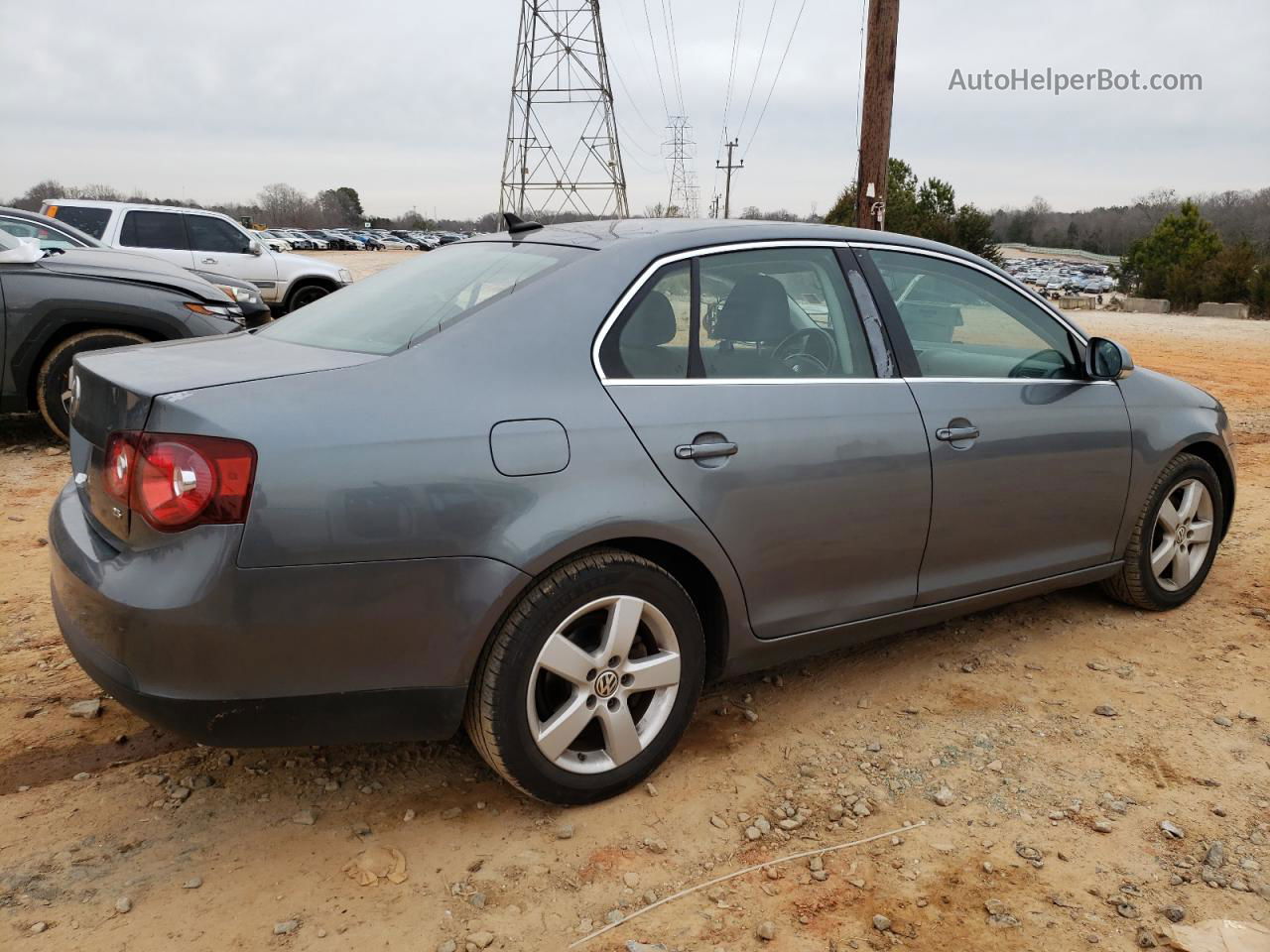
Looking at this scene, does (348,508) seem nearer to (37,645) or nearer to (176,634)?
(176,634)

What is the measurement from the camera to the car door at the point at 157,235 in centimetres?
1189

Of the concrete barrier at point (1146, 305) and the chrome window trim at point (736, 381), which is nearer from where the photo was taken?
the chrome window trim at point (736, 381)

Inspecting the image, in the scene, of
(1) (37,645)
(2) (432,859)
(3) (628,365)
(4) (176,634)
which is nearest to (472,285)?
(3) (628,365)

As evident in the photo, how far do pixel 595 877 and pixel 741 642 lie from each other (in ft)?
2.67

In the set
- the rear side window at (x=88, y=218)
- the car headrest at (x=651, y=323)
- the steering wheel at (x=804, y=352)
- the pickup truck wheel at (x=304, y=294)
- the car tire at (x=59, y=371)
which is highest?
the rear side window at (x=88, y=218)

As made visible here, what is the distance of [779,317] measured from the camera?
3.23 m

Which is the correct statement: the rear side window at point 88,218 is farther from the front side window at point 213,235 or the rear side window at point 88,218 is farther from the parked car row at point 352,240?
the parked car row at point 352,240

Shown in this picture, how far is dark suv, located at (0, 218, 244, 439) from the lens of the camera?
6234 millimetres

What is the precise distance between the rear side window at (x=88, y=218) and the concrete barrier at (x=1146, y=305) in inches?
1053

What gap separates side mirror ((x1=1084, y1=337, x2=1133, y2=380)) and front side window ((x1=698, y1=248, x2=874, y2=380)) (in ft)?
3.66

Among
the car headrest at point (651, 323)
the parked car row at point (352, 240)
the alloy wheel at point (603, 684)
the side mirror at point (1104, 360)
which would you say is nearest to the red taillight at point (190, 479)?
the alloy wheel at point (603, 684)

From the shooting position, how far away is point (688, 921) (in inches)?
92.8

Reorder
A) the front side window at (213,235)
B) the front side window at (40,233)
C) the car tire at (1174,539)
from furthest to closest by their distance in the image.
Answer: the front side window at (213,235) → the front side window at (40,233) → the car tire at (1174,539)

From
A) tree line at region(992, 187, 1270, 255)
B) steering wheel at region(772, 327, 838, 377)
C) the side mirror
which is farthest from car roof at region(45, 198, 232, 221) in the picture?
tree line at region(992, 187, 1270, 255)
